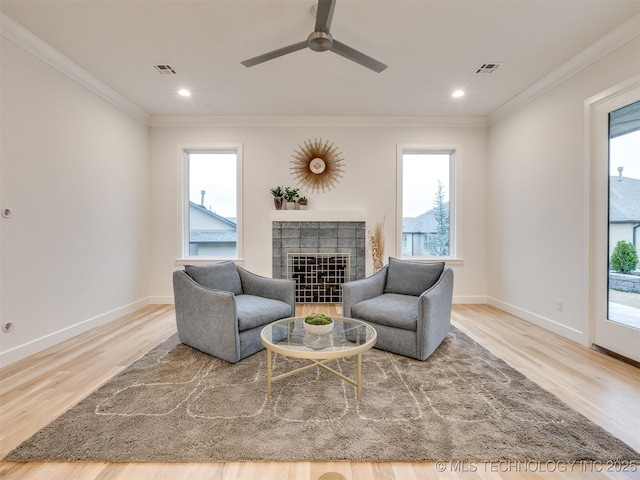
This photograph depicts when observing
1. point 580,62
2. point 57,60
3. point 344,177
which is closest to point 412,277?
→ point 344,177

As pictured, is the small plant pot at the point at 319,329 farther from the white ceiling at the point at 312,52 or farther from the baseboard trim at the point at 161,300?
the baseboard trim at the point at 161,300

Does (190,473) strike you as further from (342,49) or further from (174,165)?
(174,165)

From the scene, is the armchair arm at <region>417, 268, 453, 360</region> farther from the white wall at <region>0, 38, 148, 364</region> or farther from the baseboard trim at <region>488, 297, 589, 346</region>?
the white wall at <region>0, 38, 148, 364</region>

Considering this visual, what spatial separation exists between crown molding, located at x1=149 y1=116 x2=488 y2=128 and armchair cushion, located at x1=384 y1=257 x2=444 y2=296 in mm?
2381

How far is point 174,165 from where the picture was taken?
4645 millimetres

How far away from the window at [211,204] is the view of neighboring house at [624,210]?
4.40 m

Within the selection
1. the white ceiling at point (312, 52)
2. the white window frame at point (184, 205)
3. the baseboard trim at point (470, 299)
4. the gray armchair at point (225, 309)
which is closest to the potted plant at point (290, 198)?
the white window frame at point (184, 205)

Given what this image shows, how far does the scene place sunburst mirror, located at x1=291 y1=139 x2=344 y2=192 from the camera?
184 inches

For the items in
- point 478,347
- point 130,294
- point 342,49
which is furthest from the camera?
point 130,294

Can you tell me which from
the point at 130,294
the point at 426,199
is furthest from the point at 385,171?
the point at 130,294

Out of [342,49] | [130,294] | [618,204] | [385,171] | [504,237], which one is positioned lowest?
[130,294]

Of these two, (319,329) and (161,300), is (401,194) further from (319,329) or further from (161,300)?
(161,300)

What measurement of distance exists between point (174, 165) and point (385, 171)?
3190mm

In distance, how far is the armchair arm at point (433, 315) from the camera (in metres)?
2.48
